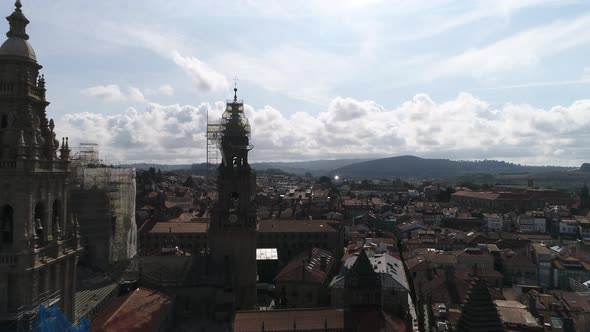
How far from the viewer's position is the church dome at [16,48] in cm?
1945

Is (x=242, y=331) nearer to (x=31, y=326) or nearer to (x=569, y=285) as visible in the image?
(x=31, y=326)

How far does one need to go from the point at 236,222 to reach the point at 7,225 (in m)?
23.2

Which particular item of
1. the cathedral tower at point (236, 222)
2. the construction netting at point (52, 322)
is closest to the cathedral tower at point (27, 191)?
the construction netting at point (52, 322)

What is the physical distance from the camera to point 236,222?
41219 millimetres

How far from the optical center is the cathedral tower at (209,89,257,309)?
41.0m

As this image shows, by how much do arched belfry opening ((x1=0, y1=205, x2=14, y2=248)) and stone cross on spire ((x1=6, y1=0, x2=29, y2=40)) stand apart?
6.93 meters

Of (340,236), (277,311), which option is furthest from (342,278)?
(340,236)

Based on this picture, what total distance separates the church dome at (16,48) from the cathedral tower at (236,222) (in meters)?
22.7

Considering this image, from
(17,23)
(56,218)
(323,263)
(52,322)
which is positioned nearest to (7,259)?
(52,322)

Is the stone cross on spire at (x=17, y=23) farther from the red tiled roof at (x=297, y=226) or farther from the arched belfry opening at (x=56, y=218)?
the red tiled roof at (x=297, y=226)

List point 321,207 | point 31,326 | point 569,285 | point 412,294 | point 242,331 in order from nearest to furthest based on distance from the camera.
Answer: point 31,326 < point 242,331 < point 412,294 < point 569,285 < point 321,207

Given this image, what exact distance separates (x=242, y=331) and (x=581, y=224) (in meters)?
104

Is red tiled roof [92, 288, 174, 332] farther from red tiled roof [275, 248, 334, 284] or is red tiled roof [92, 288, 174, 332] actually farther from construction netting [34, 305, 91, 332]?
red tiled roof [275, 248, 334, 284]

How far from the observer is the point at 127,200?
170ft
